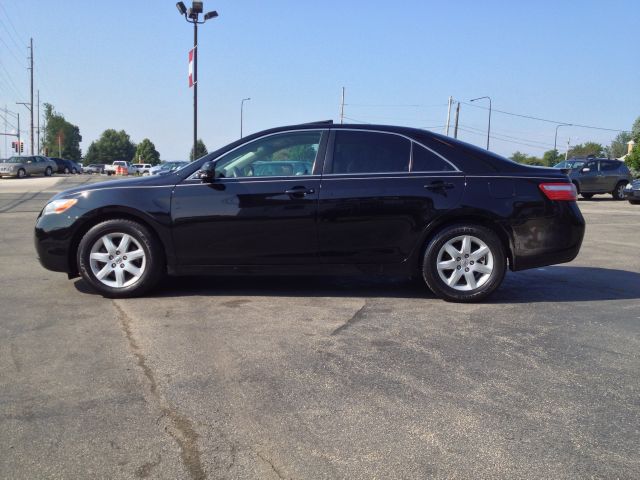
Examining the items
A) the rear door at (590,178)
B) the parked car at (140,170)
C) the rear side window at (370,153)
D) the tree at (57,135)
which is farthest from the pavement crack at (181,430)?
the tree at (57,135)

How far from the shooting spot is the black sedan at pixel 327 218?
5246 millimetres

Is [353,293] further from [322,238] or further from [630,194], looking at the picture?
[630,194]

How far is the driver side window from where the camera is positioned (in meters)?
5.38

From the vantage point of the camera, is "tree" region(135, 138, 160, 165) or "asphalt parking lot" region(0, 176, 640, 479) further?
"tree" region(135, 138, 160, 165)

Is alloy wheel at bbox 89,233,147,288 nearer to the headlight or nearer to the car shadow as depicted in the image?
the car shadow

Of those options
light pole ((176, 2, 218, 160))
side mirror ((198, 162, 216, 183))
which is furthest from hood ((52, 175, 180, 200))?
light pole ((176, 2, 218, 160))

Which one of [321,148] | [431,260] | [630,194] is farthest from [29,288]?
[630,194]

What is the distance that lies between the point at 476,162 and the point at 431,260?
1035 millimetres

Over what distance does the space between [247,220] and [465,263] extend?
81.5 inches

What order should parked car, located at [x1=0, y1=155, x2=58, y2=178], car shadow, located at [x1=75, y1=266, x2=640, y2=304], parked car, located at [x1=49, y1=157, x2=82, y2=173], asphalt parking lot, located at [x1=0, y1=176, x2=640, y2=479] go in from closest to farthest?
asphalt parking lot, located at [x1=0, y1=176, x2=640, y2=479] < car shadow, located at [x1=75, y1=266, x2=640, y2=304] < parked car, located at [x1=0, y1=155, x2=58, y2=178] < parked car, located at [x1=49, y1=157, x2=82, y2=173]

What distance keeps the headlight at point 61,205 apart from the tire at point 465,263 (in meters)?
3.39

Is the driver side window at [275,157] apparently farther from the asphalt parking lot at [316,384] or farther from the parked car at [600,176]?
the parked car at [600,176]

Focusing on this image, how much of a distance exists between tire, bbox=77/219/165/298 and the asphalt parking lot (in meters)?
0.17

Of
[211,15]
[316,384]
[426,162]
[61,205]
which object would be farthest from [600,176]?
[316,384]
